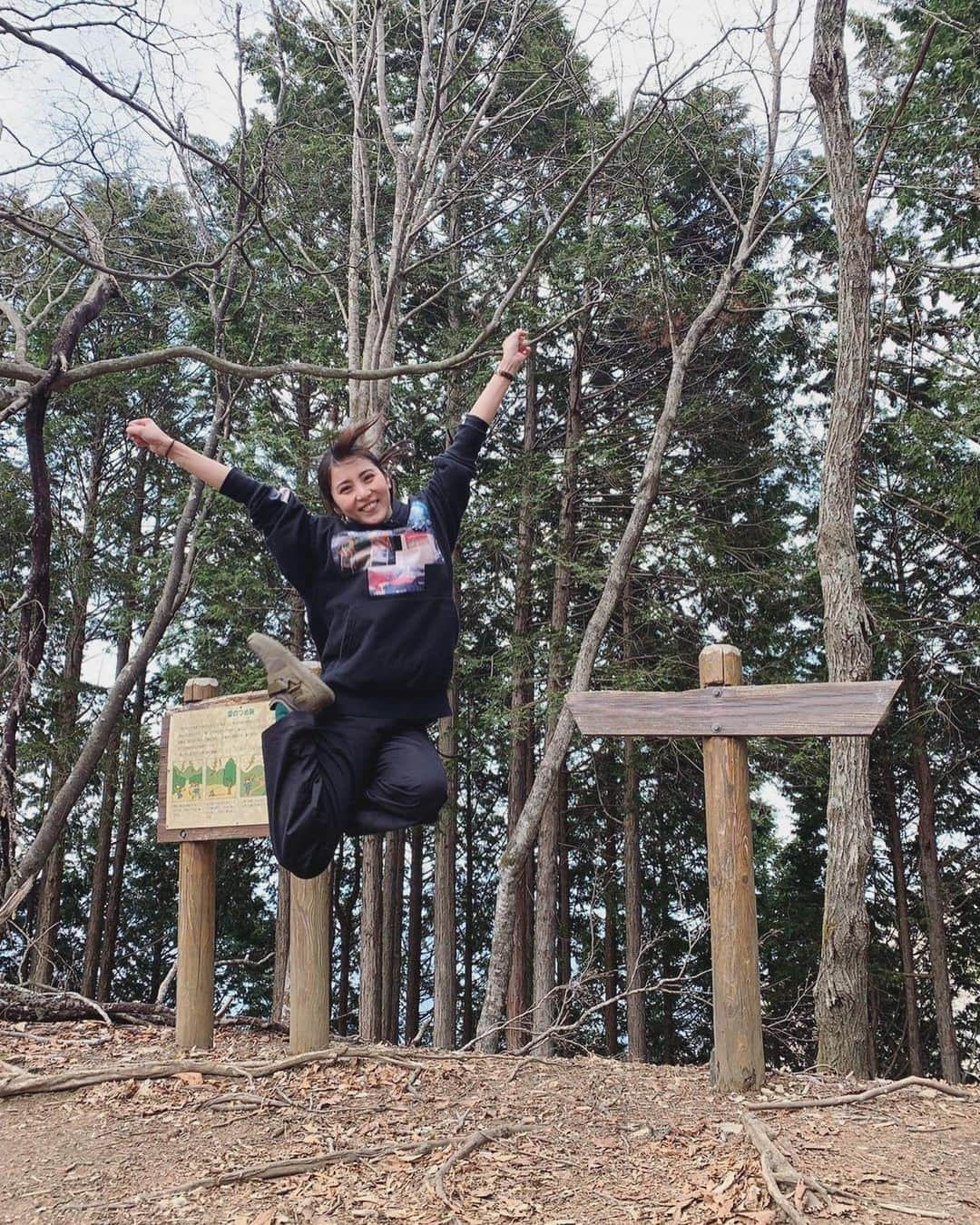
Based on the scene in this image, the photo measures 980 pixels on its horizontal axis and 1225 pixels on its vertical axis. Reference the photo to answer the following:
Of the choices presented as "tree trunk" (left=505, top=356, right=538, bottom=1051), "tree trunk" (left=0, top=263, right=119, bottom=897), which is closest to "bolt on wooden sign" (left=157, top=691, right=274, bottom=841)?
"tree trunk" (left=0, top=263, right=119, bottom=897)

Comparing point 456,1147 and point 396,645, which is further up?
point 396,645

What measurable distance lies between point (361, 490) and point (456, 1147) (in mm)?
2267

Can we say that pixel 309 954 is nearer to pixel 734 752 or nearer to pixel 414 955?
pixel 734 752

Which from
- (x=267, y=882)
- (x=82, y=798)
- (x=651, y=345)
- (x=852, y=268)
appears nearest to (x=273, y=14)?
(x=852, y=268)

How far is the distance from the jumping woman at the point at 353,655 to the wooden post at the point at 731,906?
1.95 metres

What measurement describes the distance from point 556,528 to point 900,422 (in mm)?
4803

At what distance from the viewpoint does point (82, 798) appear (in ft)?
49.3

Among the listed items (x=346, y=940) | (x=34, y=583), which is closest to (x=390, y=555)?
(x=34, y=583)

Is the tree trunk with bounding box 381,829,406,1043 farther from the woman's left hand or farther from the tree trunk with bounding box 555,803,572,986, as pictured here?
the woman's left hand

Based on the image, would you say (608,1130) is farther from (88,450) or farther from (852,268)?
(88,450)

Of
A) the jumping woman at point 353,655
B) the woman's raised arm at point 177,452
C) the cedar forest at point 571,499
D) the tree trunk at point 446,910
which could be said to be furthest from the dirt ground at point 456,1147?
the tree trunk at point 446,910

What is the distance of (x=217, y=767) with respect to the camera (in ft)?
17.4

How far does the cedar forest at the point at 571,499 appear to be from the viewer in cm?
1062

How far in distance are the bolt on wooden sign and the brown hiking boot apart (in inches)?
82.1
